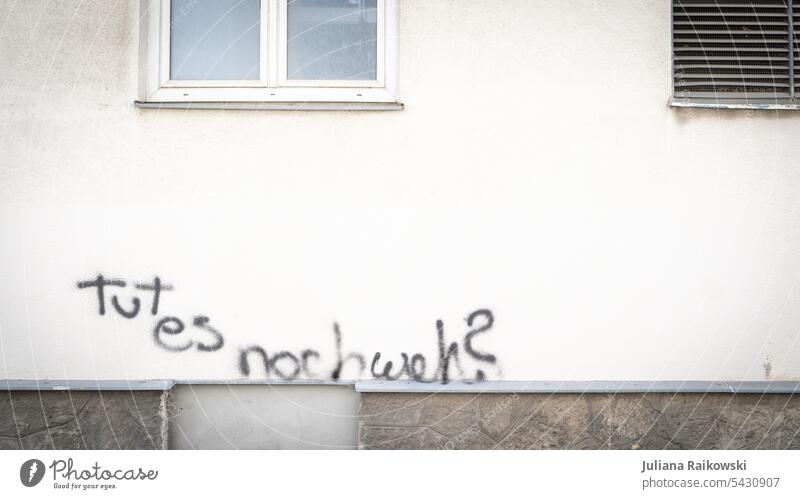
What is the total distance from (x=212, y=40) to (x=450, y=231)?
1802 millimetres

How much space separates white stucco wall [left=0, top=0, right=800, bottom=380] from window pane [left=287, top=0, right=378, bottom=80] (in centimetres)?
26

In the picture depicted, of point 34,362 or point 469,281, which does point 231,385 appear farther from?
point 469,281

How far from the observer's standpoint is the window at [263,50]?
4.59 metres

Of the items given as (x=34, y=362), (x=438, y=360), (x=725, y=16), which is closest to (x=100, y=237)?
(x=34, y=362)

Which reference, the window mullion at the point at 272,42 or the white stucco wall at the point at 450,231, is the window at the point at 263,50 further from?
the white stucco wall at the point at 450,231

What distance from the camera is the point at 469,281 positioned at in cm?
454

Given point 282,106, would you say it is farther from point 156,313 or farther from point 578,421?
point 578,421

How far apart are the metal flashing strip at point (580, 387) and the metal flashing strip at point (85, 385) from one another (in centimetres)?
115

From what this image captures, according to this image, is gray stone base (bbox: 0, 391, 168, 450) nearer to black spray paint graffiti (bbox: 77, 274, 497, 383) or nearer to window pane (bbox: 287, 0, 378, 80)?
black spray paint graffiti (bbox: 77, 274, 497, 383)

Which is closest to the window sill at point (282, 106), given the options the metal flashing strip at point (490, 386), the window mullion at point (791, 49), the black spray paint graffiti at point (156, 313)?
the black spray paint graffiti at point (156, 313)
